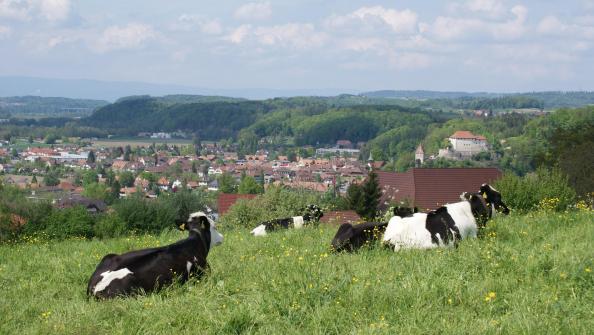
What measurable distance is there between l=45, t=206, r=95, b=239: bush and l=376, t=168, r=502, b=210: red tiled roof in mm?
12497

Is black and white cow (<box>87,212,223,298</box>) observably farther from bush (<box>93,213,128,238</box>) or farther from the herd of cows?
bush (<box>93,213,128,238</box>)

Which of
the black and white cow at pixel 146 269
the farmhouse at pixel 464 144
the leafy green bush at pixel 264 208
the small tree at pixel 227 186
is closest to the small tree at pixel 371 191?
the leafy green bush at pixel 264 208

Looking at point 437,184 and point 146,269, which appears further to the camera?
point 437,184

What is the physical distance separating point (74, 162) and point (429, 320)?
178044 mm

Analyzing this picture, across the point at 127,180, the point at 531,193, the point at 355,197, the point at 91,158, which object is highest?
the point at 531,193

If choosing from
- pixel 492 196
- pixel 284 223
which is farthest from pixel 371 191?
pixel 492 196

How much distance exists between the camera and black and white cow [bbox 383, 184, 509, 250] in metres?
9.34

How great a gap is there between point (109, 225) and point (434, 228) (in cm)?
2285

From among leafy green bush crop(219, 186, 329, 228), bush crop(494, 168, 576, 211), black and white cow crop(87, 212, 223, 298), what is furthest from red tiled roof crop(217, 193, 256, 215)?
black and white cow crop(87, 212, 223, 298)

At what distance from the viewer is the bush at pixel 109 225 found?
1118 inches

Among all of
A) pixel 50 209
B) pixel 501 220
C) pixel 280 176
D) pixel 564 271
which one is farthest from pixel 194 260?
pixel 280 176

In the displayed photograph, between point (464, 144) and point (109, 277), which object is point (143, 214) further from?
point (464, 144)

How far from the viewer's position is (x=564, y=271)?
6.95 m

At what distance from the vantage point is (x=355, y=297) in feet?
20.7
